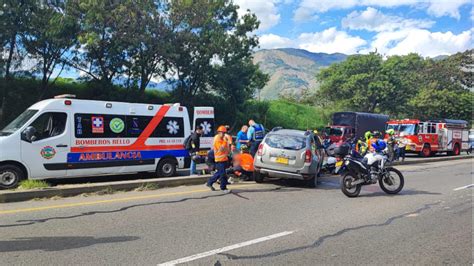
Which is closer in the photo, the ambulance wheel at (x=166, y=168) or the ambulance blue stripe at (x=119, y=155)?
the ambulance blue stripe at (x=119, y=155)

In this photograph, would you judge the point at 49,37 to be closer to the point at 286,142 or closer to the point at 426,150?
the point at 286,142

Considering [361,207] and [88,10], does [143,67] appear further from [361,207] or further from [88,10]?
[361,207]

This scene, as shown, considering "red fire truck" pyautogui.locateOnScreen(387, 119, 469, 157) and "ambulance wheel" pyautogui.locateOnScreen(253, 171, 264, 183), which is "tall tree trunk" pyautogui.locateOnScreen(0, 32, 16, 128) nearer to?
"ambulance wheel" pyautogui.locateOnScreen(253, 171, 264, 183)

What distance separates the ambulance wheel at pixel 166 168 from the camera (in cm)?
1234

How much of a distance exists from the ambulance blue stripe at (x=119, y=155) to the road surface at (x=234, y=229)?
2280 mm

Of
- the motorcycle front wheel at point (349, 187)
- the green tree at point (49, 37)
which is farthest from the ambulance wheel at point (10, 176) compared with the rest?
the green tree at point (49, 37)

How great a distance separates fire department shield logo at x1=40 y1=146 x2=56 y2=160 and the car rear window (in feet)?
17.9

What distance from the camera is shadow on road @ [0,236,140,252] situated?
5129 mm

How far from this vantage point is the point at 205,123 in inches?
599

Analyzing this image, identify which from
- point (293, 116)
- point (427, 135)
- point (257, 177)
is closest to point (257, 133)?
point (257, 177)

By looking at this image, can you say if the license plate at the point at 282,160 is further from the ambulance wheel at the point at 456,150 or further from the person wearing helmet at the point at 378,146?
the ambulance wheel at the point at 456,150

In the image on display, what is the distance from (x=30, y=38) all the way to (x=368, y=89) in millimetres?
38565

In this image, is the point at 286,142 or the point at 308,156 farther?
the point at 286,142

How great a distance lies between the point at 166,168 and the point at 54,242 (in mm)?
7153
